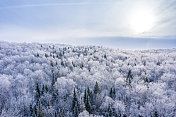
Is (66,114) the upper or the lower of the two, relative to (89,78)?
lower

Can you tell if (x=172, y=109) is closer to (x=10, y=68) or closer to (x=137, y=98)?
(x=137, y=98)

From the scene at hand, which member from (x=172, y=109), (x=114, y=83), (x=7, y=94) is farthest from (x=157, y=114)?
(x=7, y=94)

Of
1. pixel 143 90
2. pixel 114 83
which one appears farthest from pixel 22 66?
pixel 143 90

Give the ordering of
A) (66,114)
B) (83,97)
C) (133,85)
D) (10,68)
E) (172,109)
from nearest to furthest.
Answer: (172,109)
(66,114)
(83,97)
(133,85)
(10,68)

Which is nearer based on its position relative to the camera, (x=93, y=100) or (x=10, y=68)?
(x=93, y=100)

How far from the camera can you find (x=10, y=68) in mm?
134875

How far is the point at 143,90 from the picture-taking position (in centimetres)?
7944

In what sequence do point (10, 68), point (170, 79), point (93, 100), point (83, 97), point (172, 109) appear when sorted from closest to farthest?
1. point (172, 109)
2. point (83, 97)
3. point (93, 100)
4. point (170, 79)
5. point (10, 68)

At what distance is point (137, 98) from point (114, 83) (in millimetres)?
30524

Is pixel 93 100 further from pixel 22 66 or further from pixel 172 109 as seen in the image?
pixel 22 66

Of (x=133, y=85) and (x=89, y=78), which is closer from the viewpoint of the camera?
(x=133, y=85)

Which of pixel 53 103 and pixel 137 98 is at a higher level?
pixel 137 98

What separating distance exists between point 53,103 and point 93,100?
2090cm

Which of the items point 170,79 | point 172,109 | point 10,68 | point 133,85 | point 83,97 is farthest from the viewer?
point 10,68
